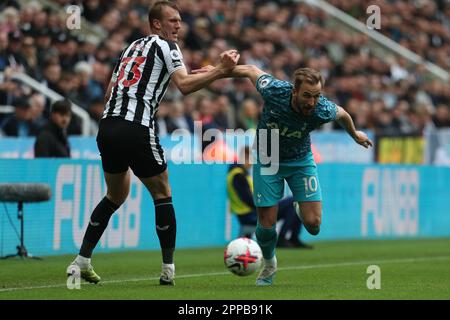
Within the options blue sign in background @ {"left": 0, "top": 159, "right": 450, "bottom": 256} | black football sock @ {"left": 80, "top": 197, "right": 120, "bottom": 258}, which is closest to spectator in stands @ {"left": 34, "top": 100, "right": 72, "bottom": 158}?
blue sign in background @ {"left": 0, "top": 159, "right": 450, "bottom": 256}

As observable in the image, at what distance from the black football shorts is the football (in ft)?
3.85

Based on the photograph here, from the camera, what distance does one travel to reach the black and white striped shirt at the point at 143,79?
8.99 metres

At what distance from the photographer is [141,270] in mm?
11469

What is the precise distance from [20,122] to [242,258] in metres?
6.85

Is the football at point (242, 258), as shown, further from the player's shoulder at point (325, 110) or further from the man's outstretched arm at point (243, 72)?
the man's outstretched arm at point (243, 72)

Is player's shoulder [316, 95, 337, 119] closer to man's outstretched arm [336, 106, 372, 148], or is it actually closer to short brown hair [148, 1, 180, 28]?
man's outstretched arm [336, 106, 372, 148]

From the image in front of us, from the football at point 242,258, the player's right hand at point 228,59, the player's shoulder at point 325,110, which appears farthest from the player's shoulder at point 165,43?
the football at point 242,258

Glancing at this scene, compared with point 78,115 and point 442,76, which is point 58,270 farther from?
point 442,76

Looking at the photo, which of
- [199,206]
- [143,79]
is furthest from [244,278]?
[199,206]

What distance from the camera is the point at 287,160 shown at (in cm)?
976

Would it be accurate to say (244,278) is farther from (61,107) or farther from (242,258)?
(61,107)

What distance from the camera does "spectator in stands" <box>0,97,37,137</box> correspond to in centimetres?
1553

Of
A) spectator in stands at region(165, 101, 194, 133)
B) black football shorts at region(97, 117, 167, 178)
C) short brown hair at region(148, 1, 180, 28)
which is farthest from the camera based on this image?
spectator in stands at region(165, 101, 194, 133)

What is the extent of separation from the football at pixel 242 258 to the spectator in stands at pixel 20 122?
665cm
